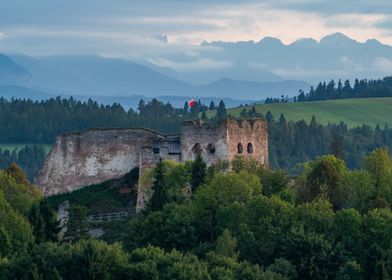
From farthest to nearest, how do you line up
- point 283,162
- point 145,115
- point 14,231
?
point 145,115
point 283,162
point 14,231

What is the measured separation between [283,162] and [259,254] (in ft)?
304

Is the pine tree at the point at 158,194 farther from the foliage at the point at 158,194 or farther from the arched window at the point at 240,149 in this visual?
the arched window at the point at 240,149

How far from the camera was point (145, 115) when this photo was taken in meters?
180

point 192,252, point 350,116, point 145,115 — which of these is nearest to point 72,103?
point 145,115

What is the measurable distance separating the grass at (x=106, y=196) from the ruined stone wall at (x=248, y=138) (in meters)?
5.55

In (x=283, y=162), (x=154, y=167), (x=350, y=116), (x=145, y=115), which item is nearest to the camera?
(x=154, y=167)

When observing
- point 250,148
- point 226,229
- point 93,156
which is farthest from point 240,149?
point 226,229

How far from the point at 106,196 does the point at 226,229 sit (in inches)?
520

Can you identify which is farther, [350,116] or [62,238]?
[350,116]

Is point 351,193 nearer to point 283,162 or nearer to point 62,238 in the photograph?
point 62,238

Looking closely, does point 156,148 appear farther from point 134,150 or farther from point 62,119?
point 62,119

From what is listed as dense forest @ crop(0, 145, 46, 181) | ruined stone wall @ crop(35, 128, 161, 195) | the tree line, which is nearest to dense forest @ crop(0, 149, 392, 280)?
ruined stone wall @ crop(35, 128, 161, 195)

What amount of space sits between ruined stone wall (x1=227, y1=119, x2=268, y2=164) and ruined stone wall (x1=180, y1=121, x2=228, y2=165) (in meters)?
0.32

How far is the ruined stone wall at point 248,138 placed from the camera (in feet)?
251
